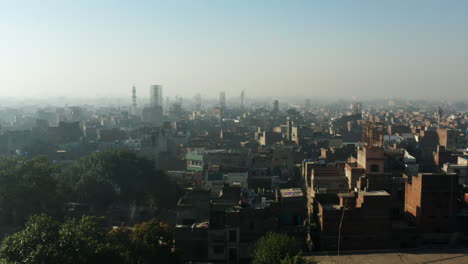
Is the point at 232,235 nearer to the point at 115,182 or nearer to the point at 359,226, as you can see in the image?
the point at 359,226

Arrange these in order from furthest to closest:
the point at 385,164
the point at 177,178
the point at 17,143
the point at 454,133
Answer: the point at 17,143
the point at 454,133
the point at 177,178
the point at 385,164

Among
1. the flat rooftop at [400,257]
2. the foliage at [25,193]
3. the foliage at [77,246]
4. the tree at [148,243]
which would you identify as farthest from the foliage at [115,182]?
the flat rooftop at [400,257]

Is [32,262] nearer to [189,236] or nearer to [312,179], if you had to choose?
[189,236]

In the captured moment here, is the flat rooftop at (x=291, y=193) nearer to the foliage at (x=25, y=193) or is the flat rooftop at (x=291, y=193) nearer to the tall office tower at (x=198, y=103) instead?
the foliage at (x=25, y=193)

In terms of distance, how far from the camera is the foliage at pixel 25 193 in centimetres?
1911

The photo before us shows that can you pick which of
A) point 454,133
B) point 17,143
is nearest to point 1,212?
point 17,143

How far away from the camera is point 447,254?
46.0 feet

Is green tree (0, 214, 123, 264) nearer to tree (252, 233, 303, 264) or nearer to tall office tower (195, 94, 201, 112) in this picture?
tree (252, 233, 303, 264)

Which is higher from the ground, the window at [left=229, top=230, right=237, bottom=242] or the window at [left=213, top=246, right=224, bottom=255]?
the window at [left=229, top=230, right=237, bottom=242]

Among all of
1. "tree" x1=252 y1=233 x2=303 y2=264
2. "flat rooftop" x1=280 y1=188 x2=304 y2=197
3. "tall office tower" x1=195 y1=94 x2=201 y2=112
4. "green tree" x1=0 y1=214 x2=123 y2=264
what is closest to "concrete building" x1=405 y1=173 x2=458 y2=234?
"flat rooftop" x1=280 y1=188 x2=304 y2=197

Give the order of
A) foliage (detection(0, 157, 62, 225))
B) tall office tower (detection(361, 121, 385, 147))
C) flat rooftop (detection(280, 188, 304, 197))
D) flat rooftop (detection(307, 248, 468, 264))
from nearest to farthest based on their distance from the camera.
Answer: flat rooftop (detection(307, 248, 468, 264)), flat rooftop (detection(280, 188, 304, 197)), foliage (detection(0, 157, 62, 225)), tall office tower (detection(361, 121, 385, 147))

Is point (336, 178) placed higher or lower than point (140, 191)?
higher

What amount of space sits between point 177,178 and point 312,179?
1006 cm

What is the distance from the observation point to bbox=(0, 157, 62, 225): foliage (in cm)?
1911
